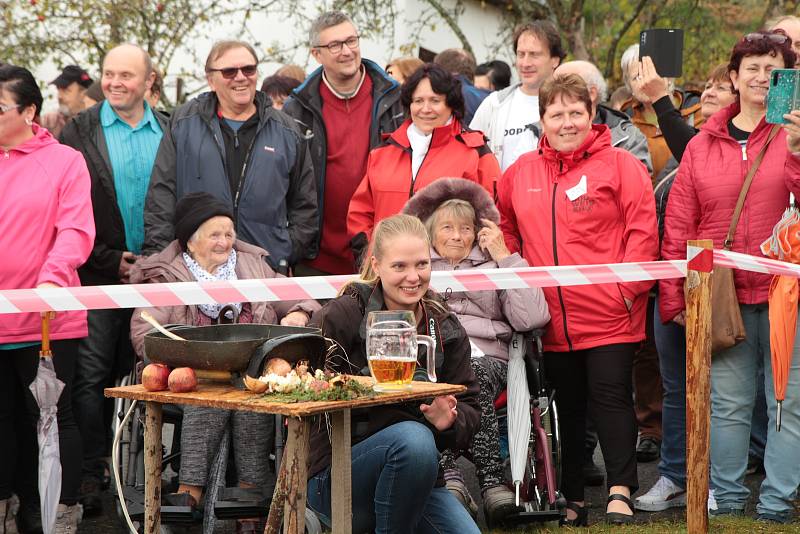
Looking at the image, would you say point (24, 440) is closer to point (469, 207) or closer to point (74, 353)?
point (74, 353)

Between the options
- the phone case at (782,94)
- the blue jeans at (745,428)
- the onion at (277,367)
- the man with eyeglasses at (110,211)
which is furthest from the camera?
the man with eyeglasses at (110,211)

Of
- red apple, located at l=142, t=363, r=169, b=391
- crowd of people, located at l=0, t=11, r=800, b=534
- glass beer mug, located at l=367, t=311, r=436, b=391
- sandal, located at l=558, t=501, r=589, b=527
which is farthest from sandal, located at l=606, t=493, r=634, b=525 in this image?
red apple, located at l=142, t=363, r=169, b=391

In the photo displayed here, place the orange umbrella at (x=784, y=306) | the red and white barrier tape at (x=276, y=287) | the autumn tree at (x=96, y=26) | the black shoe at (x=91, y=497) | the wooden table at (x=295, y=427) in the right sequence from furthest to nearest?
the autumn tree at (x=96, y=26), the black shoe at (x=91, y=497), the orange umbrella at (x=784, y=306), the red and white barrier tape at (x=276, y=287), the wooden table at (x=295, y=427)

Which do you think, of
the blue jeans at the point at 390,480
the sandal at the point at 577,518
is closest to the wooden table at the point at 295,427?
the blue jeans at the point at 390,480

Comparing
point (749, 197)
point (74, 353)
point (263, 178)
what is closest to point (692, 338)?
point (749, 197)

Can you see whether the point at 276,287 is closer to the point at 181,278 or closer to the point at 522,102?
the point at 181,278

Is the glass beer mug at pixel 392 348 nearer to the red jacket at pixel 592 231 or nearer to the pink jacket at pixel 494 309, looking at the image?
the pink jacket at pixel 494 309

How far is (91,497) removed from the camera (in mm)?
6371

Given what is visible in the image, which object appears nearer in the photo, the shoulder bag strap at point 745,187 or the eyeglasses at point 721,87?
the shoulder bag strap at point 745,187

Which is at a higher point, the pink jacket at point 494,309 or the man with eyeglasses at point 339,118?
the man with eyeglasses at point 339,118

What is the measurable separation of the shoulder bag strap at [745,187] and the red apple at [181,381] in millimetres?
3269

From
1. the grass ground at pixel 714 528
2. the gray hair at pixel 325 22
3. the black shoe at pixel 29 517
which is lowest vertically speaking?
the grass ground at pixel 714 528

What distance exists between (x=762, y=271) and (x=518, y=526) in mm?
1802

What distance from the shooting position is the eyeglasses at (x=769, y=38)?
604 centimetres
